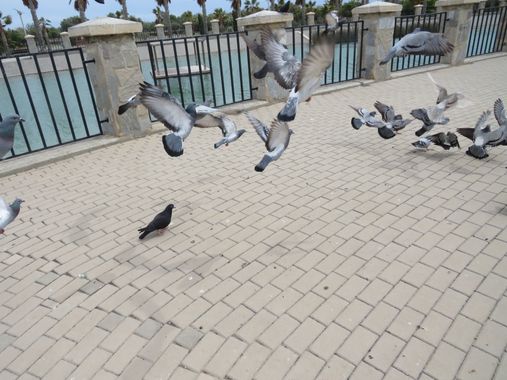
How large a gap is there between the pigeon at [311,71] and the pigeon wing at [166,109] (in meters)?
0.56

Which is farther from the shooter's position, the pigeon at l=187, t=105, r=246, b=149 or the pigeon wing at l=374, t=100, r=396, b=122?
the pigeon wing at l=374, t=100, r=396, b=122

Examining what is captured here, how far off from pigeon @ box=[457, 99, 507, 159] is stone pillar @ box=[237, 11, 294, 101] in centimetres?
406

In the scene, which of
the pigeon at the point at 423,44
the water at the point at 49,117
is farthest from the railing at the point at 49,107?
the pigeon at the point at 423,44

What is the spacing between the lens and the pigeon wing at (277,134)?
2.54 meters


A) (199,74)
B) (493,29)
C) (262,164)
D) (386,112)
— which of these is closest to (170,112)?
(262,164)

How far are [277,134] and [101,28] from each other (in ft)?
15.3

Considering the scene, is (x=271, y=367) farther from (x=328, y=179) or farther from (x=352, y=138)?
(x=352, y=138)

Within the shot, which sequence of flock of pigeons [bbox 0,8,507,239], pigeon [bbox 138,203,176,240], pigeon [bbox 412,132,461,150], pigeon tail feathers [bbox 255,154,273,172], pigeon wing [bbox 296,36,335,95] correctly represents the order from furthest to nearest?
pigeon [bbox 412,132,461,150] < pigeon [bbox 138,203,176,240] < pigeon tail feathers [bbox 255,154,273,172] < flock of pigeons [bbox 0,8,507,239] < pigeon wing [bbox 296,36,335,95]

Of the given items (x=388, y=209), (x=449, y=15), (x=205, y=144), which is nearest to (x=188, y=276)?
(x=388, y=209)

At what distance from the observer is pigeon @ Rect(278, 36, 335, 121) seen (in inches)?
75.7

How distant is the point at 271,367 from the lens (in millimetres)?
2291

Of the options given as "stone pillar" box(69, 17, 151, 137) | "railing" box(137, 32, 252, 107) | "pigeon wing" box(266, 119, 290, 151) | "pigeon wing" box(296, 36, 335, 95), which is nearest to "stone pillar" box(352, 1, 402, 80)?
"railing" box(137, 32, 252, 107)

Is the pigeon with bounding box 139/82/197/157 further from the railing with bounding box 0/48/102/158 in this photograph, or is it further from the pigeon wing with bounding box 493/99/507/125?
the pigeon wing with bounding box 493/99/507/125

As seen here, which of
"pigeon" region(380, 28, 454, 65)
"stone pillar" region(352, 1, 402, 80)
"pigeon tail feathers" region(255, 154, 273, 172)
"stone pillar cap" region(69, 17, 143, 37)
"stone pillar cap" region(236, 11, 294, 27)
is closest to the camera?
"pigeon tail feathers" region(255, 154, 273, 172)
